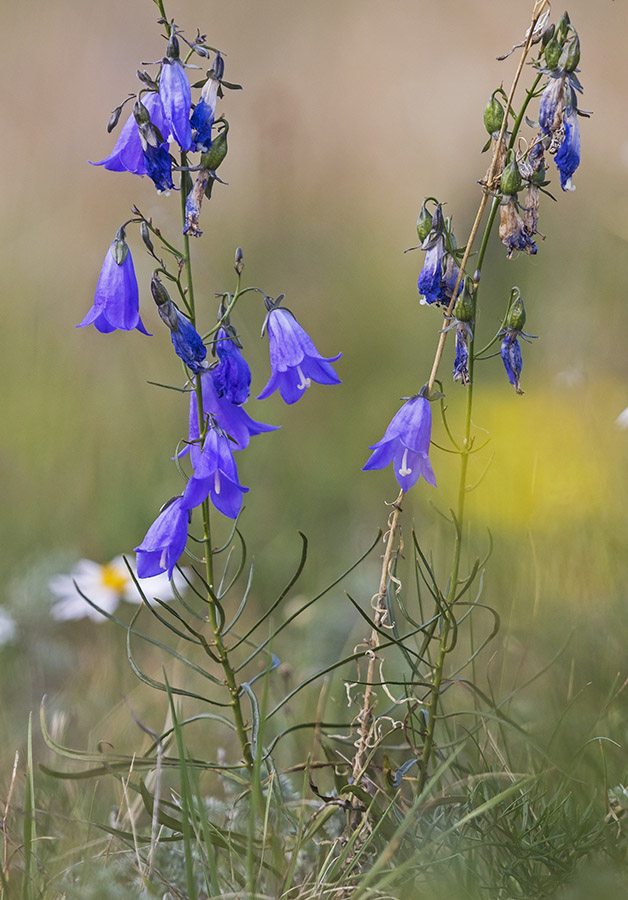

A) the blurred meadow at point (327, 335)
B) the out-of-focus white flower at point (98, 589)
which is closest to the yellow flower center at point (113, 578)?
the out-of-focus white flower at point (98, 589)

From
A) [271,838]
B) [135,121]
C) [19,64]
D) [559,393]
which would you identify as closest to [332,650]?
[559,393]

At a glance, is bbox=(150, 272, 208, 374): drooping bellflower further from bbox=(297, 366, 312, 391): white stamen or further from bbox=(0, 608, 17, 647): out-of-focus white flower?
bbox=(0, 608, 17, 647): out-of-focus white flower

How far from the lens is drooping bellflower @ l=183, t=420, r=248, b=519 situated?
5.29 ft

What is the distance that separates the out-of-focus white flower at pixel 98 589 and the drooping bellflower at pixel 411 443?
5.09 ft

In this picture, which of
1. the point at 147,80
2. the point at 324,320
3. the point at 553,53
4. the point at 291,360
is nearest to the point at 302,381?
the point at 291,360

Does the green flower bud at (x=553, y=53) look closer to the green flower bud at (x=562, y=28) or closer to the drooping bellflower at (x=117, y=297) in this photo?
the green flower bud at (x=562, y=28)

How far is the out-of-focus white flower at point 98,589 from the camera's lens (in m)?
3.16

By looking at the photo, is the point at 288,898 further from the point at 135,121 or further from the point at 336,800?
the point at 135,121

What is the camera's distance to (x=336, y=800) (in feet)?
5.69

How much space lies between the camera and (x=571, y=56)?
159 cm

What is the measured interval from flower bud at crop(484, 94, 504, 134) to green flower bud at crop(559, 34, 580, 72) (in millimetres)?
127

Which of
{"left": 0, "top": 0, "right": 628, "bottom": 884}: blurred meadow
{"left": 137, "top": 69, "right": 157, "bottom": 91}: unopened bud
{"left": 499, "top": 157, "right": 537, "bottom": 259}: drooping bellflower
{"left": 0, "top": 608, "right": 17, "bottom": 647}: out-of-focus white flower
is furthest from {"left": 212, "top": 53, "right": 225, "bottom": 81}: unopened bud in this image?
{"left": 0, "top": 608, "right": 17, "bottom": 647}: out-of-focus white flower

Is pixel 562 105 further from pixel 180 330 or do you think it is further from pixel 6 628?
pixel 6 628

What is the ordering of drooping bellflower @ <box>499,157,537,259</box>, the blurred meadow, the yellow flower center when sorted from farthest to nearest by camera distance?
the yellow flower center → the blurred meadow → drooping bellflower @ <box>499,157,537,259</box>
